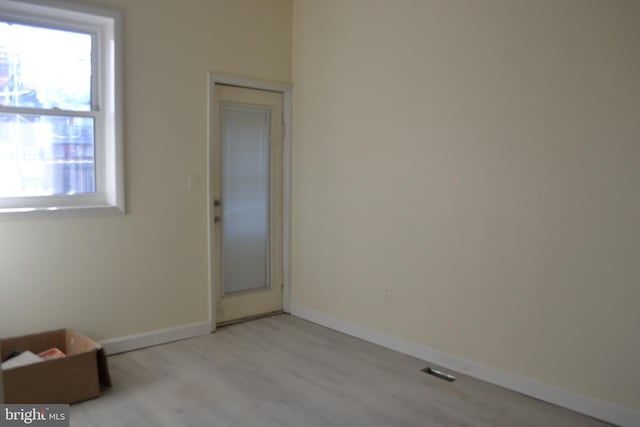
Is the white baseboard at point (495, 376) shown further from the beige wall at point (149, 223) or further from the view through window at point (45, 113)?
the view through window at point (45, 113)

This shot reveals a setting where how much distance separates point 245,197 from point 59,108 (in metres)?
1.64

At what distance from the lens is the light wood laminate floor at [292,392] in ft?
9.27

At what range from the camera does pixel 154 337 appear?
3955 millimetres

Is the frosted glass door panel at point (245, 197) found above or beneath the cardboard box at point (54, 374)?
above

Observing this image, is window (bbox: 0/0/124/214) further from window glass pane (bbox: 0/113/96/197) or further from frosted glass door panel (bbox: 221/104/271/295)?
frosted glass door panel (bbox: 221/104/271/295)

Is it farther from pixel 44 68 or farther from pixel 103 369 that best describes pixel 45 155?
pixel 103 369

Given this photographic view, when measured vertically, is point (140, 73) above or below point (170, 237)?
above

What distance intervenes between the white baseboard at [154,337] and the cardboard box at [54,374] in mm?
390

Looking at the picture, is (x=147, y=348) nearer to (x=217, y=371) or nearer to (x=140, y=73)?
(x=217, y=371)

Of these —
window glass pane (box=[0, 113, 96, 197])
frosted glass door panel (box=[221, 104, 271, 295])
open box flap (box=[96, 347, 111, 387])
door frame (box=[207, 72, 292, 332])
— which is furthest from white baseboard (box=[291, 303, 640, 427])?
window glass pane (box=[0, 113, 96, 197])

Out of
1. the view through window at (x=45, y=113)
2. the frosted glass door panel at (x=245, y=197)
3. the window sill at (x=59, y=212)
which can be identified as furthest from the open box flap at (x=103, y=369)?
the frosted glass door panel at (x=245, y=197)

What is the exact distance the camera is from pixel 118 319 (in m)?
3.79

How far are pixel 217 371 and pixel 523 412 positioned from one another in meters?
1.94

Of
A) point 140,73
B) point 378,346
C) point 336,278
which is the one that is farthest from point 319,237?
point 140,73
